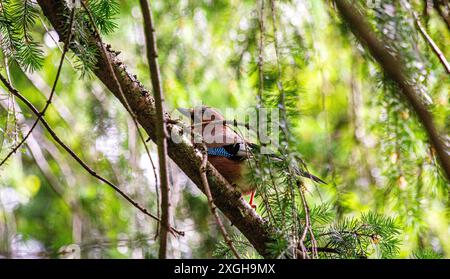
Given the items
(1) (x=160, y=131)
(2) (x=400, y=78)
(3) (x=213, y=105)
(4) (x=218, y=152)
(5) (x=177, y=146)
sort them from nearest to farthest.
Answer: (2) (x=400, y=78) → (1) (x=160, y=131) → (5) (x=177, y=146) → (4) (x=218, y=152) → (3) (x=213, y=105)

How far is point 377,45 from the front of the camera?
1711 millimetres

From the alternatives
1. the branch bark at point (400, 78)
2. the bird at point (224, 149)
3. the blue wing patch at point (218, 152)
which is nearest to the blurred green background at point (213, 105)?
the bird at point (224, 149)

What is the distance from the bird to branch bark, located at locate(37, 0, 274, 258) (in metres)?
0.25

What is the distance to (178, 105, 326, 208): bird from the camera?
128 inches

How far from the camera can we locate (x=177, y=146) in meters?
2.50

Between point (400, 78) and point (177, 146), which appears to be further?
point (177, 146)

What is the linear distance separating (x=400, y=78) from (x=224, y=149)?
2090mm

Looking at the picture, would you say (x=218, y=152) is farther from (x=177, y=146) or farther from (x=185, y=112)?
(x=177, y=146)

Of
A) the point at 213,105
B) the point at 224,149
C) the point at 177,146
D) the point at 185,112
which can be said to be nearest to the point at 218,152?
the point at 224,149

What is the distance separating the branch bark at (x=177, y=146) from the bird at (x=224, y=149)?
0.25 m

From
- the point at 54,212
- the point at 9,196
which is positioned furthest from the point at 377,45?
the point at 54,212

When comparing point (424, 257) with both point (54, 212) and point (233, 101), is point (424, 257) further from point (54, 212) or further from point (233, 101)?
point (54, 212)
